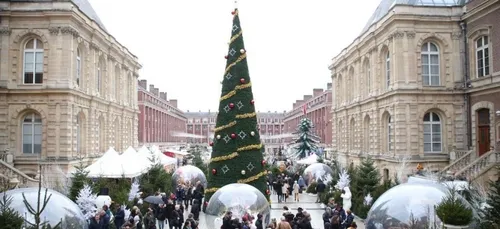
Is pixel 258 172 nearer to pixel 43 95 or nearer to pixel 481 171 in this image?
pixel 481 171

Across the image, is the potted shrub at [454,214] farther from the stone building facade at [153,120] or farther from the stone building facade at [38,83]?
the stone building facade at [153,120]

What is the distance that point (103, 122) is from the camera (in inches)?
1585

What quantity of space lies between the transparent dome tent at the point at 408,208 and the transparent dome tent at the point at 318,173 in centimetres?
1895

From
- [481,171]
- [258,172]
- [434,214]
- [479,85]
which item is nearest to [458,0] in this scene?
[479,85]

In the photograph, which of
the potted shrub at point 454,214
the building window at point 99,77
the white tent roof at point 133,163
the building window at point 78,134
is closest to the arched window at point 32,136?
the building window at point 78,134

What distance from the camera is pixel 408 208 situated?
492 inches

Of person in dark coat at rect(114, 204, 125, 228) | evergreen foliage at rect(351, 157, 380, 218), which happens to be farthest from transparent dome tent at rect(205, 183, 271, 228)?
evergreen foliage at rect(351, 157, 380, 218)

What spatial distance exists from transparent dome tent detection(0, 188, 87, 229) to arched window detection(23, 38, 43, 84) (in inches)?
794

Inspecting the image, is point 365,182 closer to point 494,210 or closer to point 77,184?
point 494,210

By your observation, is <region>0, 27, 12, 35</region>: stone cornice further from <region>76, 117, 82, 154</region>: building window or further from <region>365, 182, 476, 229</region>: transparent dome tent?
<region>365, 182, 476, 229</region>: transparent dome tent

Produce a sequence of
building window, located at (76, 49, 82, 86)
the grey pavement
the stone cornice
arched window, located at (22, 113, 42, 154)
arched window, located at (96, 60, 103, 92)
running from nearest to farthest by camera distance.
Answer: the grey pavement < the stone cornice < arched window, located at (22, 113, 42, 154) < building window, located at (76, 49, 82, 86) < arched window, located at (96, 60, 103, 92)

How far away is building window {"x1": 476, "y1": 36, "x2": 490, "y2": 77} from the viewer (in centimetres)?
3023

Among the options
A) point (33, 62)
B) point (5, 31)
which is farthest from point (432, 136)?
point (5, 31)

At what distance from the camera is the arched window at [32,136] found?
30844 millimetres
